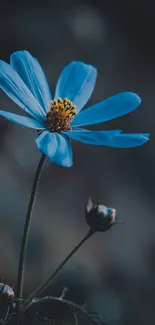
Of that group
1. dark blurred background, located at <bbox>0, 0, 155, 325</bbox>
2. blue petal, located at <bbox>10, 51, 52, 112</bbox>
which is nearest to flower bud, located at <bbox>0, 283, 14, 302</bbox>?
blue petal, located at <bbox>10, 51, 52, 112</bbox>

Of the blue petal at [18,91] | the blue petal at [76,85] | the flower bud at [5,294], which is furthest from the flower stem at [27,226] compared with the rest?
the blue petal at [76,85]

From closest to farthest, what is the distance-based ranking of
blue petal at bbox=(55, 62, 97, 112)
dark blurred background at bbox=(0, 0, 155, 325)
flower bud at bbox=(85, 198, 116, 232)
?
1. flower bud at bbox=(85, 198, 116, 232)
2. blue petal at bbox=(55, 62, 97, 112)
3. dark blurred background at bbox=(0, 0, 155, 325)

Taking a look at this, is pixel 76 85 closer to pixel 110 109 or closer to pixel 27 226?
pixel 110 109

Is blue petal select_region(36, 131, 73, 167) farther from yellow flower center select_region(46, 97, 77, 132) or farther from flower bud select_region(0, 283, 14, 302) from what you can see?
flower bud select_region(0, 283, 14, 302)

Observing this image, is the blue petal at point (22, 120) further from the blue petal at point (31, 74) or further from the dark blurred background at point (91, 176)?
the dark blurred background at point (91, 176)

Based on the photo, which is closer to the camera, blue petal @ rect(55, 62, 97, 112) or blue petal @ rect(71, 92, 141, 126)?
blue petal @ rect(71, 92, 141, 126)

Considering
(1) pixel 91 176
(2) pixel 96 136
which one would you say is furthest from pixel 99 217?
(1) pixel 91 176

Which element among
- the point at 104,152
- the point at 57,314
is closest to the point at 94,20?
the point at 104,152
